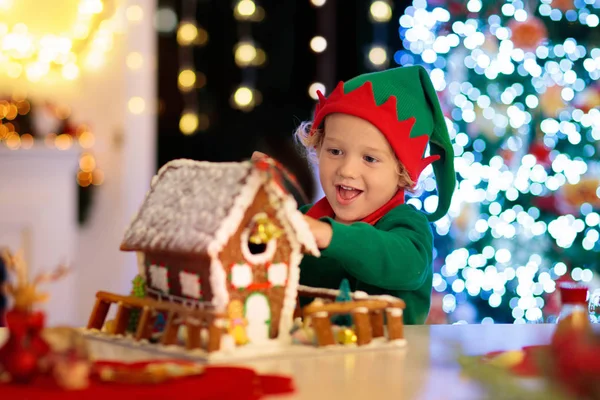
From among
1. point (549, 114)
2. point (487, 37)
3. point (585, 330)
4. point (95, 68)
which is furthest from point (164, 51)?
point (585, 330)

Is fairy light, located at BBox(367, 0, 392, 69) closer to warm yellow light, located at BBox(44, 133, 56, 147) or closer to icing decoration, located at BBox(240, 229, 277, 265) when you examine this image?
warm yellow light, located at BBox(44, 133, 56, 147)

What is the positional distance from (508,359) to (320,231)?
0.35 metres

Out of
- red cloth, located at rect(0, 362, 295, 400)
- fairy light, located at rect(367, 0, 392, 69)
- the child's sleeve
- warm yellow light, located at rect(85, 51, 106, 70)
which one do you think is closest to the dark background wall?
fairy light, located at rect(367, 0, 392, 69)

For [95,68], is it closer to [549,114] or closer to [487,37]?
[487,37]

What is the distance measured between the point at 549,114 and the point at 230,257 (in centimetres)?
348

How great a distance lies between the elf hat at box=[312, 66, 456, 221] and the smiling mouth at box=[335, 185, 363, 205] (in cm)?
10

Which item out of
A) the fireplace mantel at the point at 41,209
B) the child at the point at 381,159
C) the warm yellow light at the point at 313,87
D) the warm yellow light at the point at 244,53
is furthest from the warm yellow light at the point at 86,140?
the child at the point at 381,159

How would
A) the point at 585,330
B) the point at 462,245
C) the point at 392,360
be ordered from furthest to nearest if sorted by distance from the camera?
the point at 462,245 < the point at 392,360 < the point at 585,330

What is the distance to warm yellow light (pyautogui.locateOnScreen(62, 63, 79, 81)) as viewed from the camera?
14.8 feet

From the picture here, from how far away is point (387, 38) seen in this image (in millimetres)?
4609

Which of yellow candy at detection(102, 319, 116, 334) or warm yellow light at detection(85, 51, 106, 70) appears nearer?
yellow candy at detection(102, 319, 116, 334)

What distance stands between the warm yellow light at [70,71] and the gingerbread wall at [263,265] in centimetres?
354

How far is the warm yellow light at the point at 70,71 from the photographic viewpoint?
452cm

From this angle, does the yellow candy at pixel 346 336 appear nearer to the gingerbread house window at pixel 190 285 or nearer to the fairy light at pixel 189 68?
the gingerbread house window at pixel 190 285
